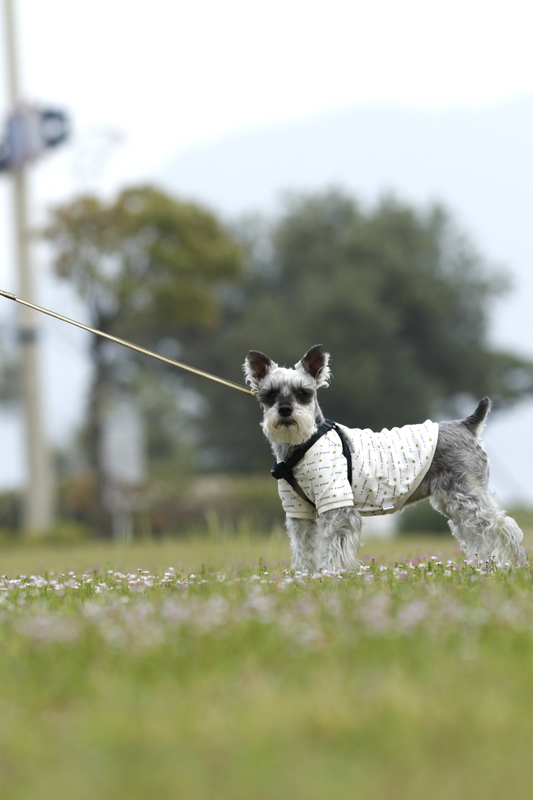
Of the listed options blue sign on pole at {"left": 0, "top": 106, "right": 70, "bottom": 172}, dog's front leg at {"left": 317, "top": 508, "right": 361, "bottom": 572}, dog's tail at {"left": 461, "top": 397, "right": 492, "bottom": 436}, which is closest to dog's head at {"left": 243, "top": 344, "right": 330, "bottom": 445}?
dog's front leg at {"left": 317, "top": 508, "right": 361, "bottom": 572}

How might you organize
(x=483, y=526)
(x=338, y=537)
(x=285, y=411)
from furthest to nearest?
1. (x=483, y=526)
2. (x=338, y=537)
3. (x=285, y=411)

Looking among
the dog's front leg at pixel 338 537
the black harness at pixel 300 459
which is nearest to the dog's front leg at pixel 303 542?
the black harness at pixel 300 459

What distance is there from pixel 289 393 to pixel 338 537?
123cm

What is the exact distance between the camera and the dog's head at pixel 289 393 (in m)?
7.27

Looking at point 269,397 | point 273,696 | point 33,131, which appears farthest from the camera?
point 33,131

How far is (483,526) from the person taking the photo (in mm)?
7945

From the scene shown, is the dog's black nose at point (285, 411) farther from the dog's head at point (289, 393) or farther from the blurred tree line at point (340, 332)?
the blurred tree line at point (340, 332)

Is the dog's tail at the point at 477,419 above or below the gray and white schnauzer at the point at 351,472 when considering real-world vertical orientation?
above

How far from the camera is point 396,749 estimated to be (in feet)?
10.3

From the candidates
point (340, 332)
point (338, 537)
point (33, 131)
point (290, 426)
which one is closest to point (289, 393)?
point (290, 426)

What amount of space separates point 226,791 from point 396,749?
63cm

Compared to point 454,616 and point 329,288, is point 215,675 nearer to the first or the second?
point 454,616

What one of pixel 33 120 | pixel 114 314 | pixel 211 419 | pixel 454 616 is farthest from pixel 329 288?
pixel 454 616

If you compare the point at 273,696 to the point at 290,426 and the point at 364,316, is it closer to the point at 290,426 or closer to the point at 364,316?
the point at 290,426
